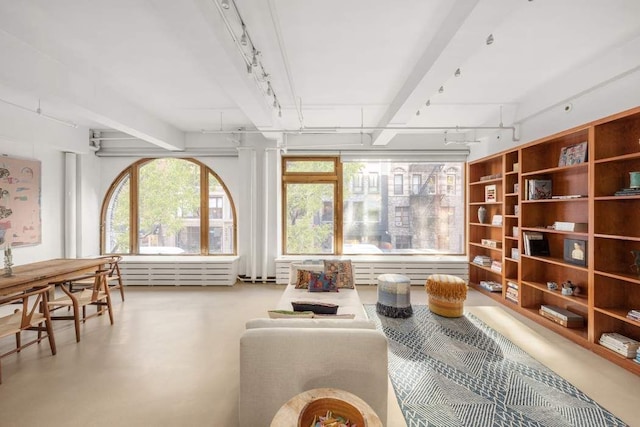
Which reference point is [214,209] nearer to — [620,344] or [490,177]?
[490,177]

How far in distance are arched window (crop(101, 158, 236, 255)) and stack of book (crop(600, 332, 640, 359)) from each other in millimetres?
5438

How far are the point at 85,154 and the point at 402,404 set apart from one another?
20.9ft

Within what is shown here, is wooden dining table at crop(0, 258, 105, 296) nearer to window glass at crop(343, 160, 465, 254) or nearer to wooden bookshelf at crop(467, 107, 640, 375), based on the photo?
window glass at crop(343, 160, 465, 254)

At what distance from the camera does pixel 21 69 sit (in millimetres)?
→ 2617

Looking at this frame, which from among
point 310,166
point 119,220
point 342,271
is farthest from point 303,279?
point 119,220

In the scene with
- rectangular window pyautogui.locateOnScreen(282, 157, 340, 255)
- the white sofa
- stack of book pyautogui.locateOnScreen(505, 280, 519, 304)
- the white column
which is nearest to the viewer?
the white sofa

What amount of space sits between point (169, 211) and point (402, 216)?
4597 millimetres

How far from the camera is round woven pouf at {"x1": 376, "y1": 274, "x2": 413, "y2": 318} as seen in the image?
151 inches

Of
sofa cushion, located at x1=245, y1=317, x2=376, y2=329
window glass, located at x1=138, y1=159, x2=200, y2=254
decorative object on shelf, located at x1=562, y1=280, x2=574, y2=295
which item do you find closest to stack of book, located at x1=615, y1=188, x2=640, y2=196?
decorative object on shelf, located at x1=562, y1=280, x2=574, y2=295

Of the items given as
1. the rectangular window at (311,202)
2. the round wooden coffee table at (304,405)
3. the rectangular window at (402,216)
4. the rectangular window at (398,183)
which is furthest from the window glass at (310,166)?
the round wooden coffee table at (304,405)

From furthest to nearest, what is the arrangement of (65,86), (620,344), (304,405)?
(65,86)
(620,344)
(304,405)

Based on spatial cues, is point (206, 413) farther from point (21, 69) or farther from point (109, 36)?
point (21, 69)

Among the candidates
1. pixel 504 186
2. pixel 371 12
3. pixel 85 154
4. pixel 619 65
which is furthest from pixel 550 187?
pixel 85 154

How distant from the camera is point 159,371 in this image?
263 centimetres
